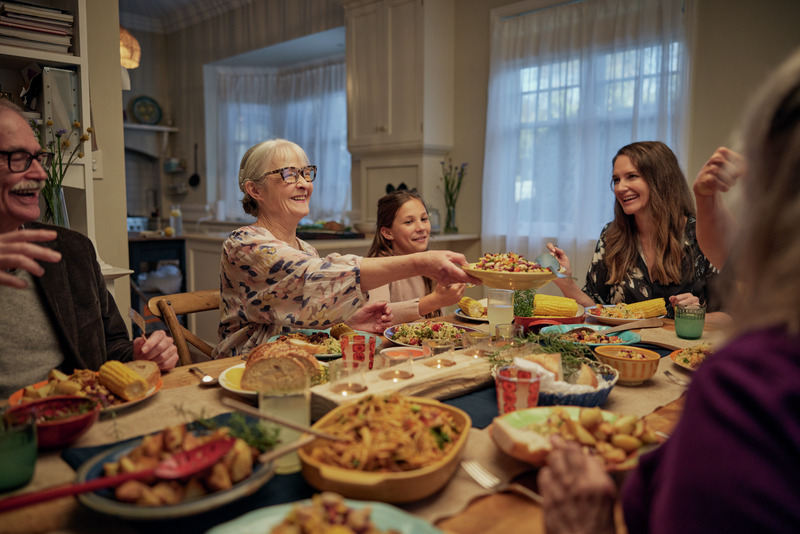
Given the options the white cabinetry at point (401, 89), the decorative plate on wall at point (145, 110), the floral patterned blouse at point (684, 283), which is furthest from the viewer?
the decorative plate on wall at point (145, 110)

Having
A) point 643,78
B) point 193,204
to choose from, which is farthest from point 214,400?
point 193,204

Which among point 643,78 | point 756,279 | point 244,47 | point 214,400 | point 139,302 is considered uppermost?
point 244,47

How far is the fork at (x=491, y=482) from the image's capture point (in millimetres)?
890

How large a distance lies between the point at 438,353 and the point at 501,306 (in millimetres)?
369

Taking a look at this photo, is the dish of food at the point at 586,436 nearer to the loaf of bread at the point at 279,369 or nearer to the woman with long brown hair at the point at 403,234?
the loaf of bread at the point at 279,369

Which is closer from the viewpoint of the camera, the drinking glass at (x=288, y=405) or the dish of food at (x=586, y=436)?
the dish of food at (x=586, y=436)

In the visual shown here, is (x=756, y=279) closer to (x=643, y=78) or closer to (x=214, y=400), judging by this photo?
(x=214, y=400)

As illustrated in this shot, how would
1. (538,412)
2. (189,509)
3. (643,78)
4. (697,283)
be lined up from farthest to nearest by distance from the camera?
(643,78)
(697,283)
(538,412)
(189,509)

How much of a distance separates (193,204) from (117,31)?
456 cm

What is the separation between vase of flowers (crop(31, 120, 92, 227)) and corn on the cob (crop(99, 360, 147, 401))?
183 cm

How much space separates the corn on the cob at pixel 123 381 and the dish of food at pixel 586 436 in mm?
777

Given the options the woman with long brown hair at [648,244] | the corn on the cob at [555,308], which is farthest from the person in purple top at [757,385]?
the woman with long brown hair at [648,244]

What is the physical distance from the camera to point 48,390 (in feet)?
4.06

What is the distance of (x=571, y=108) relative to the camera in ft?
14.8
